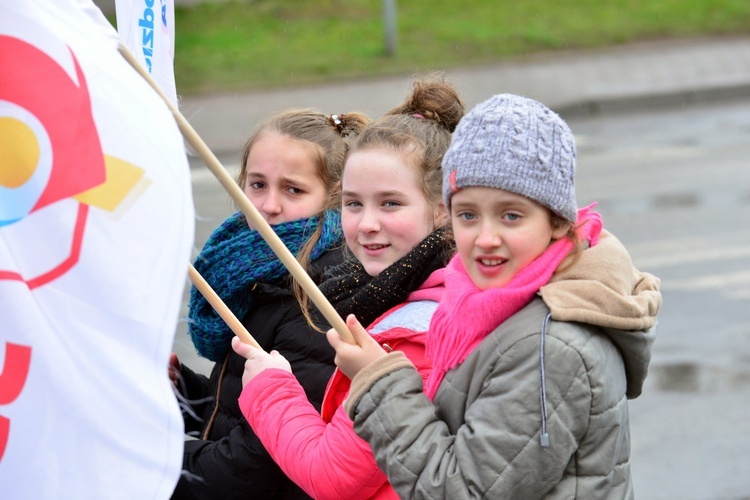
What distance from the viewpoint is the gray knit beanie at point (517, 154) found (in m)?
2.15

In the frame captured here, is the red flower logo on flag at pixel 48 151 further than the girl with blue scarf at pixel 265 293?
No

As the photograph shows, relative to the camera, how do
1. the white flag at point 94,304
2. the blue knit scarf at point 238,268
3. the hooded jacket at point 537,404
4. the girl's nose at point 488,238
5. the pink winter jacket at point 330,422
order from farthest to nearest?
the blue knit scarf at point 238,268 < the pink winter jacket at point 330,422 < the girl's nose at point 488,238 < the hooded jacket at point 537,404 < the white flag at point 94,304

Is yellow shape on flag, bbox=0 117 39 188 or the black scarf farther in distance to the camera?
the black scarf

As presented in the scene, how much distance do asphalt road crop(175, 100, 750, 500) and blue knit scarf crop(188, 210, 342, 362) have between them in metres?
2.62

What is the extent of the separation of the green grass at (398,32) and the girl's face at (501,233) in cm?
1326

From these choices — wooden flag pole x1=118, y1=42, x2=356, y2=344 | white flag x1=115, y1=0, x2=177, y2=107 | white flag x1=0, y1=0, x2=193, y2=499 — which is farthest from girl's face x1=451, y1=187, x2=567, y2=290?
white flag x1=115, y1=0, x2=177, y2=107

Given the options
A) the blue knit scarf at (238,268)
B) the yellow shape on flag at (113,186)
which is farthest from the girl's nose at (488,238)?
the blue knit scarf at (238,268)

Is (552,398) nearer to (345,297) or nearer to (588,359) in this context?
(588,359)

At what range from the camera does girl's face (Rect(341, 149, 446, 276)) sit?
105 inches

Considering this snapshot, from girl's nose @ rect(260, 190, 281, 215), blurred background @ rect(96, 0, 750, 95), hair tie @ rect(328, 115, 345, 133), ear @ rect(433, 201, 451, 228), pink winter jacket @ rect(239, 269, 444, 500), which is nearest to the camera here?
pink winter jacket @ rect(239, 269, 444, 500)

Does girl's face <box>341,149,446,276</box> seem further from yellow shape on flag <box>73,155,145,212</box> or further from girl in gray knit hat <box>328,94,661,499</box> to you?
yellow shape on flag <box>73,155,145,212</box>

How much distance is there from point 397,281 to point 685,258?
625cm

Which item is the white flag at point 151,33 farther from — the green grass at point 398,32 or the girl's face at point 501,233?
the green grass at point 398,32

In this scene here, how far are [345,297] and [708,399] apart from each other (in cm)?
366
